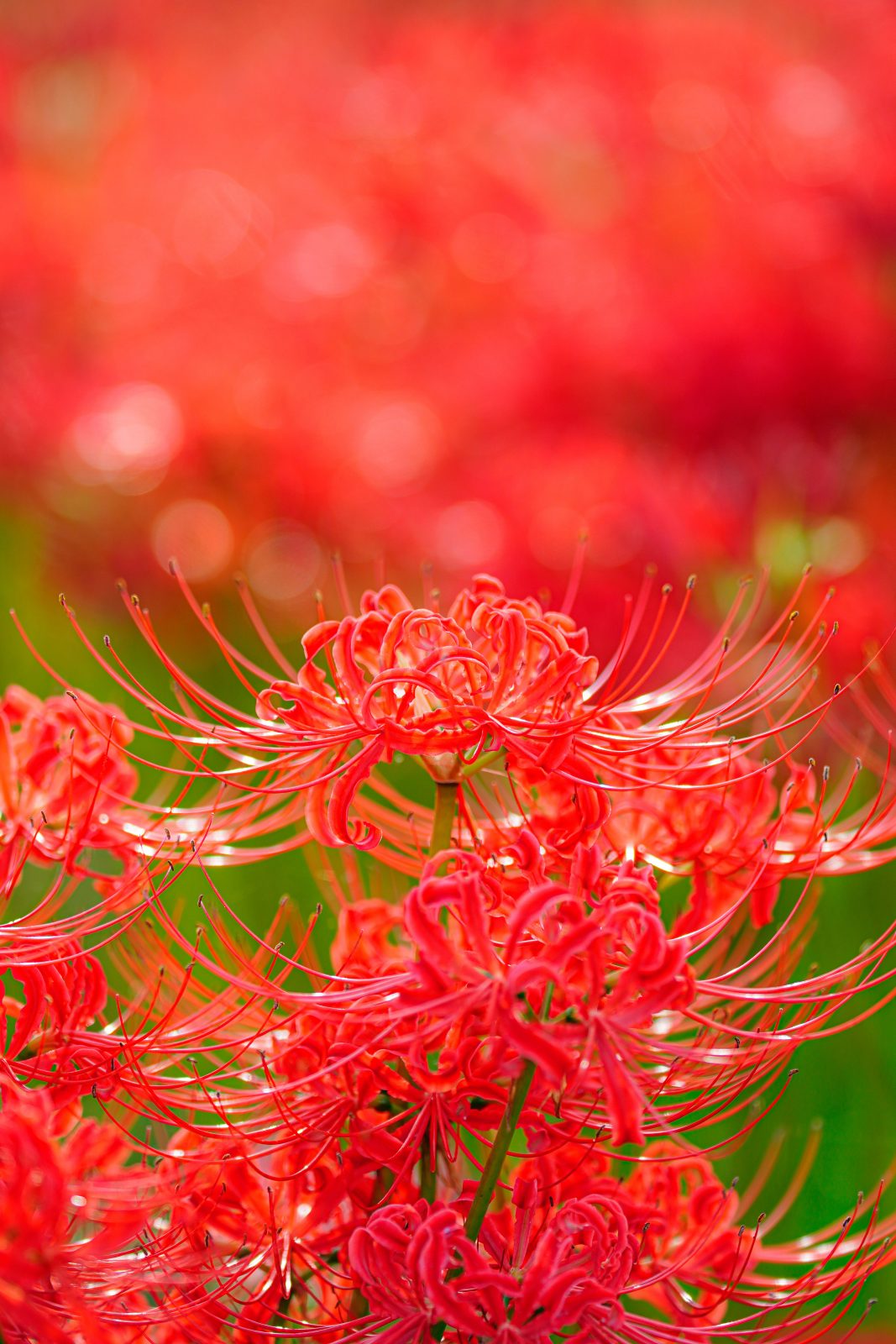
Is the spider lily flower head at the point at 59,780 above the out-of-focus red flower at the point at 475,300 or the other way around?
the other way around

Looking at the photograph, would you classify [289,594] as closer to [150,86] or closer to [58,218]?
[58,218]

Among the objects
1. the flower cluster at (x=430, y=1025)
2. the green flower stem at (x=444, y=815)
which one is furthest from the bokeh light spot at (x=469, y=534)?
the green flower stem at (x=444, y=815)

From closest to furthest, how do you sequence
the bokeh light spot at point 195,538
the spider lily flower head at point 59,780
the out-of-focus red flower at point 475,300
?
the spider lily flower head at point 59,780 < the out-of-focus red flower at point 475,300 < the bokeh light spot at point 195,538

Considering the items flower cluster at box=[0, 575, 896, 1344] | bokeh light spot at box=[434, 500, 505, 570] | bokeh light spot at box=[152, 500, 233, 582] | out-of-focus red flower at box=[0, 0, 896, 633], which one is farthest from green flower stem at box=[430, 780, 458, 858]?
bokeh light spot at box=[152, 500, 233, 582]

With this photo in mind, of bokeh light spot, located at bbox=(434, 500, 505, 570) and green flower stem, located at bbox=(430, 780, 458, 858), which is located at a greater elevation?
bokeh light spot, located at bbox=(434, 500, 505, 570)

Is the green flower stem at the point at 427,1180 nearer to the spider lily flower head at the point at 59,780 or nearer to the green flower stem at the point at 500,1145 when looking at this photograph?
the green flower stem at the point at 500,1145

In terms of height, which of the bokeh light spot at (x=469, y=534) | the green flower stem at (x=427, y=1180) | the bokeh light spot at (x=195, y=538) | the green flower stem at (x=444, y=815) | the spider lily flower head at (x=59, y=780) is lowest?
the bokeh light spot at (x=195, y=538)

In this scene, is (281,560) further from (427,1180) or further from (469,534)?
(427,1180)

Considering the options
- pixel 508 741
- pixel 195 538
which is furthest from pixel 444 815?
pixel 195 538

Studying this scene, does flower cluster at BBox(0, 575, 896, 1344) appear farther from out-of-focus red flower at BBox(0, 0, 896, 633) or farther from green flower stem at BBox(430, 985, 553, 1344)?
out-of-focus red flower at BBox(0, 0, 896, 633)

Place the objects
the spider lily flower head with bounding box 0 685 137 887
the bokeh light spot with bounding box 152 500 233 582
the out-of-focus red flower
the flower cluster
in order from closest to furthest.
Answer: the flower cluster
the spider lily flower head with bounding box 0 685 137 887
the out-of-focus red flower
the bokeh light spot with bounding box 152 500 233 582
